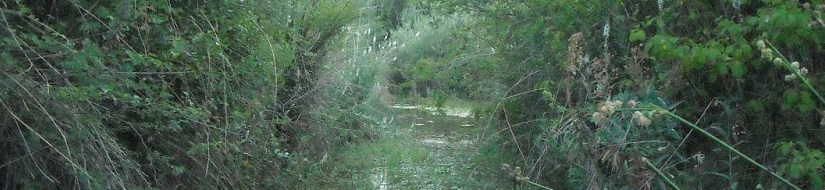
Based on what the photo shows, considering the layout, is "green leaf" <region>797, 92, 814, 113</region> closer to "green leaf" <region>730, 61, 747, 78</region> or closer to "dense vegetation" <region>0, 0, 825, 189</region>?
"dense vegetation" <region>0, 0, 825, 189</region>

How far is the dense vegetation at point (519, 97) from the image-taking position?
5574 mm

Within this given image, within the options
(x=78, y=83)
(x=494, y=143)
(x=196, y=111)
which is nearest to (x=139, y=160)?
(x=196, y=111)

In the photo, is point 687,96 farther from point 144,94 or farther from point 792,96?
point 144,94

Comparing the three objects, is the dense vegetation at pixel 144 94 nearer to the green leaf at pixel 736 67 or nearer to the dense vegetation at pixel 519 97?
the dense vegetation at pixel 519 97

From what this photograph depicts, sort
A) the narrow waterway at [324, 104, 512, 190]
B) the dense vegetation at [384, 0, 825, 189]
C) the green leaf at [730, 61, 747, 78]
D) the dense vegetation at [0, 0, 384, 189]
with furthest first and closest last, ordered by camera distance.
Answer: the narrow waterway at [324, 104, 512, 190], the green leaf at [730, 61, 747, 78], the dense vegetation at [384, 0, 825, 189], the dense vegetation at [0, 0, 384, 189]

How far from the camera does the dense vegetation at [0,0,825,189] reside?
18.3 ft

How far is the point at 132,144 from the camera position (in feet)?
22.9

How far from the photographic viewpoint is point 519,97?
414 inches

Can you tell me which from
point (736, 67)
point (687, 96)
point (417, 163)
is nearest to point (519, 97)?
point (417, 163)

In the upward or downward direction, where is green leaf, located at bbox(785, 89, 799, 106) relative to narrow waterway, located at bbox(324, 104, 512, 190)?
upward

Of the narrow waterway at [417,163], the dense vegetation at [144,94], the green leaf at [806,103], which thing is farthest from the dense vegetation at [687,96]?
the dense vegetation at [144,94]

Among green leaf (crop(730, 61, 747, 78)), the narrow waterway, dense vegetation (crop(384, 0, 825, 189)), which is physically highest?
green leaf (crop(730, 61, 747, 78))

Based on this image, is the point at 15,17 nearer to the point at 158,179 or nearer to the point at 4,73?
the point at 4,73

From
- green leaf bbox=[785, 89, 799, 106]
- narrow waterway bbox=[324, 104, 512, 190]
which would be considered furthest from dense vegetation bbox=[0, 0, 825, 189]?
narrow waterway bbox=[324, 104, 512, 190]
